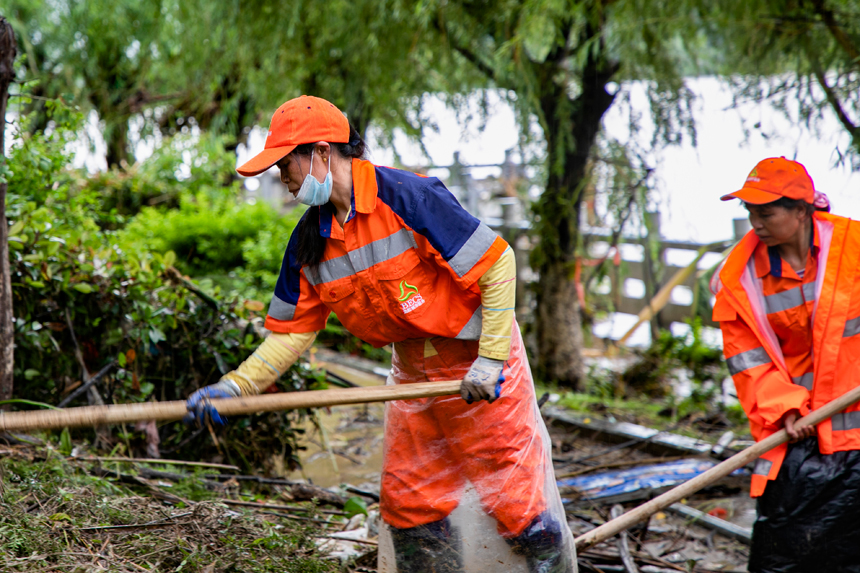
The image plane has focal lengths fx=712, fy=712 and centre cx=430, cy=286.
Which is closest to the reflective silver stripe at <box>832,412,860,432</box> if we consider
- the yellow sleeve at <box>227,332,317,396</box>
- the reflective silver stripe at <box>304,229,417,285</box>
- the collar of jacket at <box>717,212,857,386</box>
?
the collar of jacket at <box>717,212,857,386</box>

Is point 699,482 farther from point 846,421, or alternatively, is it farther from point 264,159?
point 264,159

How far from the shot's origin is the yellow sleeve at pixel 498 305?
2309 mm

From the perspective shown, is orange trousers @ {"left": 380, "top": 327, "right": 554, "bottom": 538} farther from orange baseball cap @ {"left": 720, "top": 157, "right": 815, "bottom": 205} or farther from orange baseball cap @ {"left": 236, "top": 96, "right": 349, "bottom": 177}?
orange baseball cap @ {"left": 720, "top": 157, "right": 815, "bottom": 205}

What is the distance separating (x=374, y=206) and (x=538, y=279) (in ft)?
15.2

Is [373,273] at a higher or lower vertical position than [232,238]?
Result: lower

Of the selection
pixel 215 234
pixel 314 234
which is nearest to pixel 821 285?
pixel 314 234

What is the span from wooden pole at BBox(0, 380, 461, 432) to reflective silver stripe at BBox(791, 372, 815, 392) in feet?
5.16

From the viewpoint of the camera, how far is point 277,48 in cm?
581

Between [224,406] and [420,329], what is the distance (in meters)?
0.69

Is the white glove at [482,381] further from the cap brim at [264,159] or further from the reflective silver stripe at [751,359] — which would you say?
the reflective silver stripe at [751,359]

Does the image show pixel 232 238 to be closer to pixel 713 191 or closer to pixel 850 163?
pixel 713 191

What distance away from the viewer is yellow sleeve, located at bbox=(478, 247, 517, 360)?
231 centimetres

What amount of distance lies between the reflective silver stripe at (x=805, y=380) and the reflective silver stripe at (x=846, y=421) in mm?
171

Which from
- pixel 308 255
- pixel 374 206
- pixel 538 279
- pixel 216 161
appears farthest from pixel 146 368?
pixel 216 161
